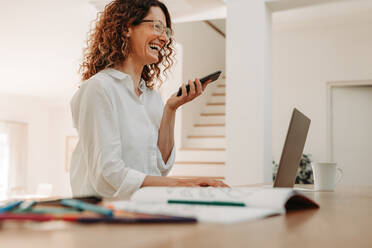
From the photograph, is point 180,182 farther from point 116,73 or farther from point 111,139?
point 116,73

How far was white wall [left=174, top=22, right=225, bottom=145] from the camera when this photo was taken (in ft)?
22.3

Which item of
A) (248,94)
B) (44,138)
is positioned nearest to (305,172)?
(248,94)

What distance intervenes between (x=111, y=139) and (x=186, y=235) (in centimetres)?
93

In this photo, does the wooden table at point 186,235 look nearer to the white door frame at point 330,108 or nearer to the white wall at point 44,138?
the white door frame at point 330,108

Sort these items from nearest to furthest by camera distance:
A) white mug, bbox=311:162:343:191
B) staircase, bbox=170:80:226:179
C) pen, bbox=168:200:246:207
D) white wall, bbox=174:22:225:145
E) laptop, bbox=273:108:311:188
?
pen, bbox=168:200:246:207 → laptop, bbox=273:108:311:188 → white mug, bbox=311:162:343:191 → staircase, bbox=170:80:226:179 → white wall, bbox=174:22:225:145

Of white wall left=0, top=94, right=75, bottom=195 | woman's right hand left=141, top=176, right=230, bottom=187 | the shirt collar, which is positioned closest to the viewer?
woman's right hand left=141, top=176, right=230, bottom=187

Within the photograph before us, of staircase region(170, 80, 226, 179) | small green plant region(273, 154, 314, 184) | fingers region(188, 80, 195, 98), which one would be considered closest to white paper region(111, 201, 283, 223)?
fingers region(188, 80, 195, 98)

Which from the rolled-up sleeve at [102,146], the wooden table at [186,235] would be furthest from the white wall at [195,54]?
the wooden table at [186,235]

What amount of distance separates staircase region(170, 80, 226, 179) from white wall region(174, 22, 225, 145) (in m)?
0.16

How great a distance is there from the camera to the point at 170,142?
5.76 ft

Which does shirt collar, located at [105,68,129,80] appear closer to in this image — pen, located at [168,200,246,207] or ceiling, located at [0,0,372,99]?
pen, located at [168,200,246,207]

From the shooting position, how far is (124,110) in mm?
1521

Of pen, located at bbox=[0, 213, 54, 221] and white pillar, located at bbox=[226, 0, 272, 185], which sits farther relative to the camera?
white pillar, located at bbox=[226, 0, 272, 185]

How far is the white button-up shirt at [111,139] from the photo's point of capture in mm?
1316
